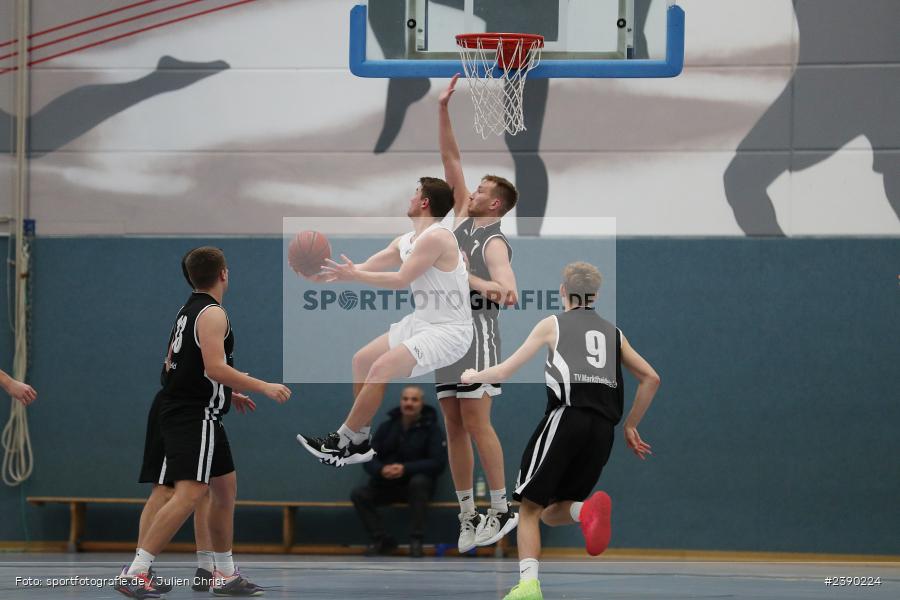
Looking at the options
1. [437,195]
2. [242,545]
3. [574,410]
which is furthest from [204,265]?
[242,545]

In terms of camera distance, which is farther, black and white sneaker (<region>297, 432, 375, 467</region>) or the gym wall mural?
the gym wall mural

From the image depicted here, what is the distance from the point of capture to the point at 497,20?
7.43 m

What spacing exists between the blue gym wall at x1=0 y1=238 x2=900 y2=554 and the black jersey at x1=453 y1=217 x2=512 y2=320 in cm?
315

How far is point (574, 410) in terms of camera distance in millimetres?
5988

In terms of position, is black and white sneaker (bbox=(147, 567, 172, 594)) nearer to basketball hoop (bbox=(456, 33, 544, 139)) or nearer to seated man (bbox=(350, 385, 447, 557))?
seated man (bbox=(350, 385, 447, 557))

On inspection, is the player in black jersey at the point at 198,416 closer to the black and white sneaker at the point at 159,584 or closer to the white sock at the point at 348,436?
the black and white sneaker at the point at 159,584

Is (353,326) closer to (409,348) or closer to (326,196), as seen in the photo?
(326,196)

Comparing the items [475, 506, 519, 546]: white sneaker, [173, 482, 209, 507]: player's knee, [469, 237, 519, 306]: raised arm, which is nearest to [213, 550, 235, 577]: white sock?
[173, 482, 209, 507]: player's knee

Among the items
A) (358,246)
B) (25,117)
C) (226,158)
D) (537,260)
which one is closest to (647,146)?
(537,260)

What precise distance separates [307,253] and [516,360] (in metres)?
1.28

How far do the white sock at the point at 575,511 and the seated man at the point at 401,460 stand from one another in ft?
11.5

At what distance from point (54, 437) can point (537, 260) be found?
178 inches

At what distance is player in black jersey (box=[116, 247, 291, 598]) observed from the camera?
6117 mm

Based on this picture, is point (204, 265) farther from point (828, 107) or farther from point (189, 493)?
point (828, 107)
